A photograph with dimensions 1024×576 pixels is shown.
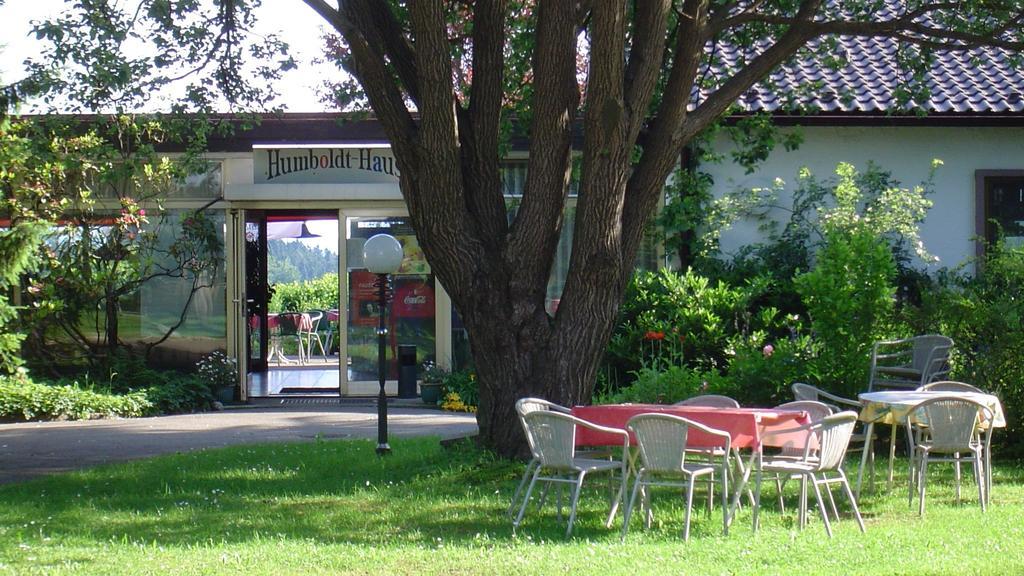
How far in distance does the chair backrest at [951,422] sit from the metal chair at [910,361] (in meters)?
2.50

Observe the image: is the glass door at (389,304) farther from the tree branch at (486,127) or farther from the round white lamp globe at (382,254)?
the tree branch at (486,127)

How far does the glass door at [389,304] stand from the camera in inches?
617

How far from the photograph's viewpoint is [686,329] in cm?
1327

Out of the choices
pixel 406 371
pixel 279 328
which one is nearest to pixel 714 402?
pixel 406 371

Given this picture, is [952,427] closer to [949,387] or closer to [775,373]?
[949,387]

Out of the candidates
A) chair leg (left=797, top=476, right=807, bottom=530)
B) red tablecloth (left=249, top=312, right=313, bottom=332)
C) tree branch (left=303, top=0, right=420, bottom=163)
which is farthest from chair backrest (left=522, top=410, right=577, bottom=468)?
red tablecloth (left=249, top=312, right=313, bottom=332)

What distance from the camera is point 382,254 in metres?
10.4

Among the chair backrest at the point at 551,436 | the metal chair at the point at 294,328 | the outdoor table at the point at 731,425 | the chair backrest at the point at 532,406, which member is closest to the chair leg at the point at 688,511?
the outdoor table at the point at 731,425

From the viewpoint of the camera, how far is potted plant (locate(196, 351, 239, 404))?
15.2 m

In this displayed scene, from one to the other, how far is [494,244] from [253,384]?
852 cm

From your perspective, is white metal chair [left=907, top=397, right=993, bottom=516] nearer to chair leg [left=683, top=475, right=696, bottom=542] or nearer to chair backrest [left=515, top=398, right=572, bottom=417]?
chair leg [left=683, top=475, right=696, bottom=542]

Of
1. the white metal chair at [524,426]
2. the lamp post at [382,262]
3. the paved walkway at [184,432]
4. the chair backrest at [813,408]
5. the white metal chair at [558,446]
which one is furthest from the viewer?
the paved walkway at [184,432]

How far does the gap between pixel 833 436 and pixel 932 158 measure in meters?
9.25

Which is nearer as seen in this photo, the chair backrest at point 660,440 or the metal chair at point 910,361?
the chair backrest at point 660,440
